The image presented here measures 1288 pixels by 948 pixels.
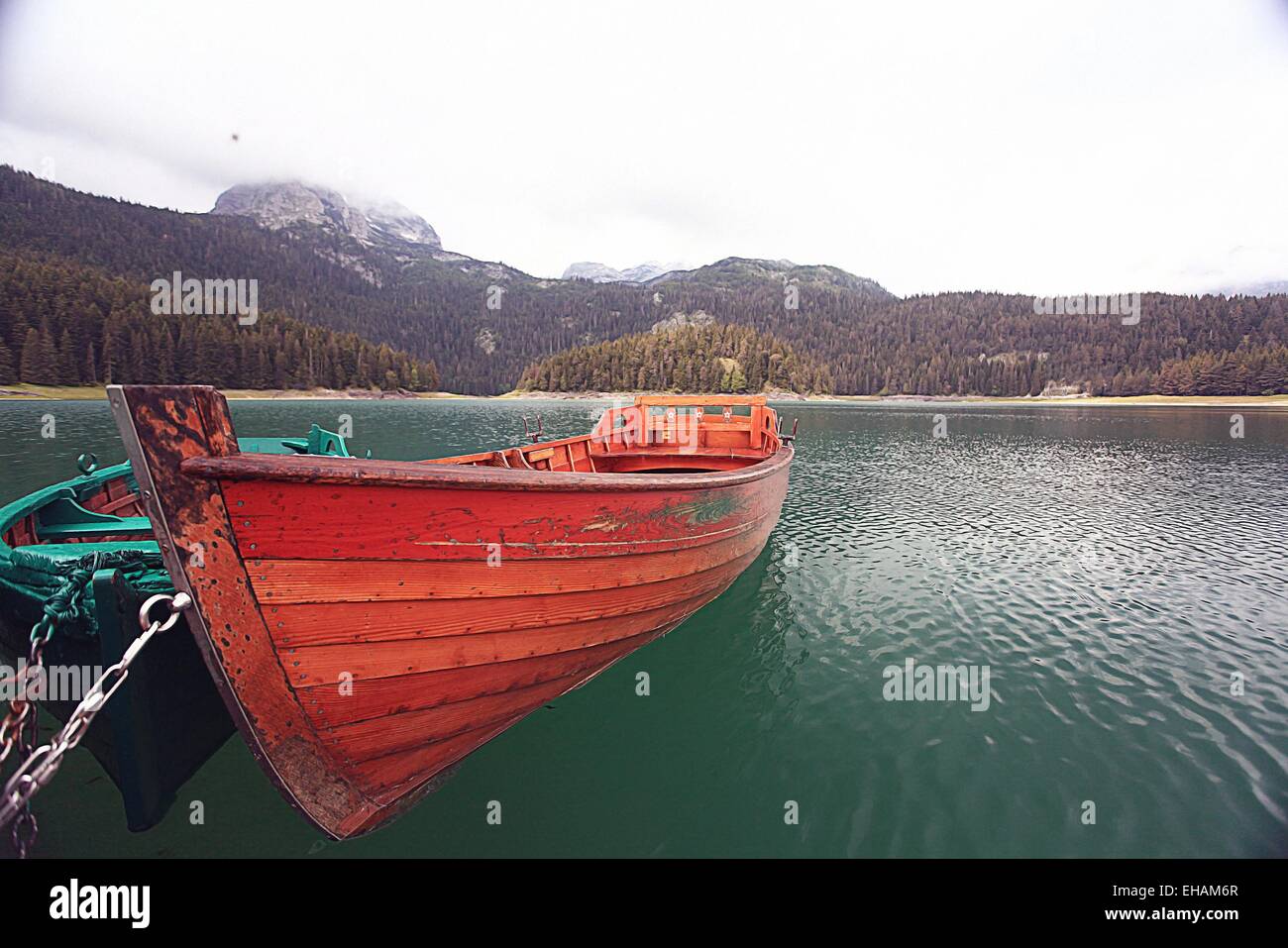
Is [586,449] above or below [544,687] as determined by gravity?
above

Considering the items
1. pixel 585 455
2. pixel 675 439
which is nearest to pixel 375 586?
pixel 585 455

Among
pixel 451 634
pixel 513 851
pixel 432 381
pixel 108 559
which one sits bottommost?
pixel 513 851

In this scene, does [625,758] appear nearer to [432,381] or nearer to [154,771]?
[154,771]

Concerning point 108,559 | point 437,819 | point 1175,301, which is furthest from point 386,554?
point 1175,301

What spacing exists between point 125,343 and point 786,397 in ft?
438

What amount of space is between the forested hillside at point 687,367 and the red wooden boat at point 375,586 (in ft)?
415

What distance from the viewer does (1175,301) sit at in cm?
15512

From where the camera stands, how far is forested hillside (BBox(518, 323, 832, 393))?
434 feet

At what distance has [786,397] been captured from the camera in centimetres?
13350

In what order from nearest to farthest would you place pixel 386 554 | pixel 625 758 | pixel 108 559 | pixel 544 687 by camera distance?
pixel 386 554 → pixel 108 559 → pixel 544 687 → pixel 625 758

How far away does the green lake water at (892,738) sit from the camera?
438 centimetres

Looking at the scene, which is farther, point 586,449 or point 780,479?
point 586,449

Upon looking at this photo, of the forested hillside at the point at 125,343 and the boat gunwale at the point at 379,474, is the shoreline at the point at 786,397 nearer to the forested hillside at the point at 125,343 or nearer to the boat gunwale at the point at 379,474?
the forested hillside at the point at 125,343

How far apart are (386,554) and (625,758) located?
352 centimetres
